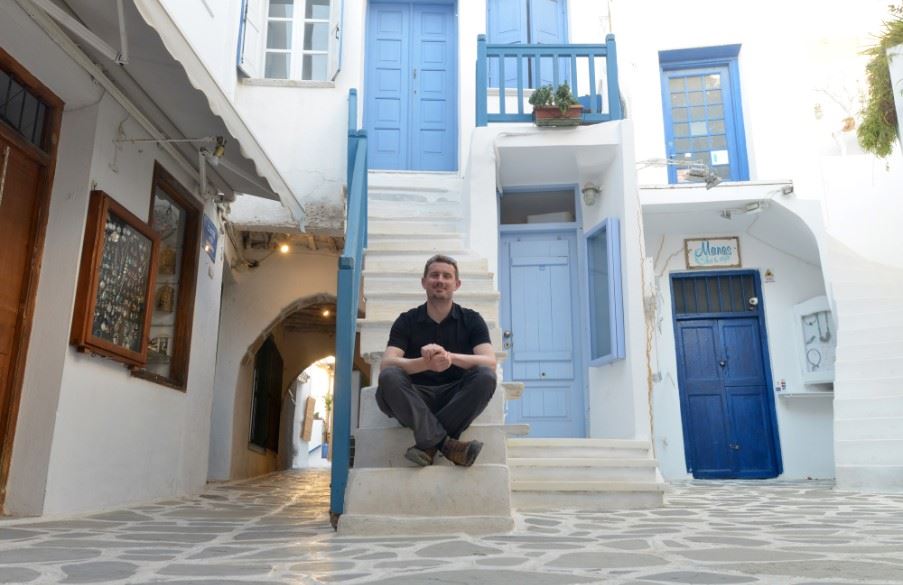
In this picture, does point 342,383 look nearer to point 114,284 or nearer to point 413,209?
point 114,284

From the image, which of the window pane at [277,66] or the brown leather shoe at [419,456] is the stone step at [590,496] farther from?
the window pane at [277,66]

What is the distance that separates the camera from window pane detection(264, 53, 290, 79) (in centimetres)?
775

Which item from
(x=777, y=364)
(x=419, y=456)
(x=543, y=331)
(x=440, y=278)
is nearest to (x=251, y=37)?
(x=543, y=331)

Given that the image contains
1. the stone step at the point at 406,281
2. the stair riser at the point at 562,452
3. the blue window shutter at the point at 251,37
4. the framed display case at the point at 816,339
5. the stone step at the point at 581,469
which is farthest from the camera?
the framed display case at the point at 816,339

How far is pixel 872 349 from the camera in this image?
7004 millimetres

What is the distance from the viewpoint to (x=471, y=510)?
125 inches

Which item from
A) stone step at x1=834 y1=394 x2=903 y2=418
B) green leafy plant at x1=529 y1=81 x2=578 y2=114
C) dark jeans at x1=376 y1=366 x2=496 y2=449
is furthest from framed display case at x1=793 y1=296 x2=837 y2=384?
dark jeans at x1=376 y1=366 x2=496 y2=449

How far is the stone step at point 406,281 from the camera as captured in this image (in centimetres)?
548

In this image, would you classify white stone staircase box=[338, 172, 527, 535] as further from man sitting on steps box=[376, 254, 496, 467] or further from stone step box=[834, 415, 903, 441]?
stone step box=[834, 415, 903, 441]

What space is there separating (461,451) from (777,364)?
21.5ft

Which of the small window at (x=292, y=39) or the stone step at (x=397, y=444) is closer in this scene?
the stone step at (x=397, y=444)

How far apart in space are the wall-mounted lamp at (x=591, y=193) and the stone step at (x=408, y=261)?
1.59 meters

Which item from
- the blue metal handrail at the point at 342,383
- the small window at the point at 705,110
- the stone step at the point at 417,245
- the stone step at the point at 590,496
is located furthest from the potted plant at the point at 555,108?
the stone step at the point at 590,496

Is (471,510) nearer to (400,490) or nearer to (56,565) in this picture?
(400,490)
